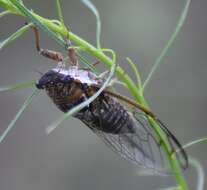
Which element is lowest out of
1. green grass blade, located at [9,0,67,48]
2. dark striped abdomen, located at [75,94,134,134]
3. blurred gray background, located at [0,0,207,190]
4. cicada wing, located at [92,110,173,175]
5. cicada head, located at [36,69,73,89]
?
blurred gray background, located at [0,0,207,190]

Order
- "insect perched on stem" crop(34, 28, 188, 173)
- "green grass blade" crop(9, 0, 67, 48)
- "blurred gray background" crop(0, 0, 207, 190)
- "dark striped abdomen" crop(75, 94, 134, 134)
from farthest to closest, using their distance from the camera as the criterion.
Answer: "blurred gray background" crop(0, 0, 207, 190) → "dark striped abdomen" crop(75, 94, 134, 134) → "insect perched on stem" crop(34, 28, 188, 173) → "green grass blade" crop(9, 0, 67, 48)

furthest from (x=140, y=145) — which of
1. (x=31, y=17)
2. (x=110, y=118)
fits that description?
Answer: (x=31, y=17)

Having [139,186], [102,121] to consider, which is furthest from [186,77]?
[102,121]

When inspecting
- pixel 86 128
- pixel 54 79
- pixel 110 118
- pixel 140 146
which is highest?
pixel 54 79

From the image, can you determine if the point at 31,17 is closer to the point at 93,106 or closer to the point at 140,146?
the point at 93,106

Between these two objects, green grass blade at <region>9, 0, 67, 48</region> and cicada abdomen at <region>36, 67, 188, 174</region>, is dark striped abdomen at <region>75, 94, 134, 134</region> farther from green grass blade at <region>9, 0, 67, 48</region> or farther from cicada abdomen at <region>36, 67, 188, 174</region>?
green grass blade at <region>9, 0, 67, 48</region>

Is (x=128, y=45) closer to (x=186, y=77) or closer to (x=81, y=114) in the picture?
(x=186, y=77)

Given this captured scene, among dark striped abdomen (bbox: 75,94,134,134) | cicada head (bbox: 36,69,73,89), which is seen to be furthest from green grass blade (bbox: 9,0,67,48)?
dark striped abdomen (bbox: 75,94,134,134)
